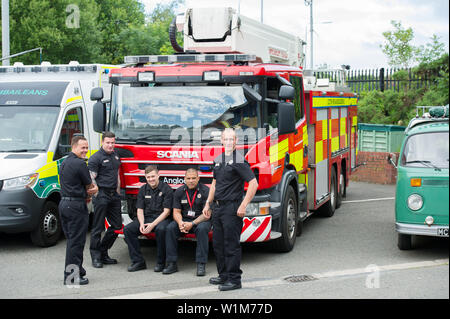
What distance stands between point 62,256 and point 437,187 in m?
5.49

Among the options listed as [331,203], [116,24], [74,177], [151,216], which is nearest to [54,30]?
[116,24]

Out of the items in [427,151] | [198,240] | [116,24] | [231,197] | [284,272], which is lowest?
[284,272]

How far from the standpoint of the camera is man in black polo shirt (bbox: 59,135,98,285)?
7.71 meters

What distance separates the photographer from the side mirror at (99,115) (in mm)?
9156

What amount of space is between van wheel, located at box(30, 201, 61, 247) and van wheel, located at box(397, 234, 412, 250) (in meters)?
5.40

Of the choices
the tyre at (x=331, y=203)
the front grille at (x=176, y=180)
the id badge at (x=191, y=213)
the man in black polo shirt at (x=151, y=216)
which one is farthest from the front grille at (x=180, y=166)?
the tyre at (x=331, y=203)

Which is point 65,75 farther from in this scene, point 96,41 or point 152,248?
point 96,41

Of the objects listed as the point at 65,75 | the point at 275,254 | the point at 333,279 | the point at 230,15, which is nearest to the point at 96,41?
the point at 65,75

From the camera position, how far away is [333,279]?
784cm

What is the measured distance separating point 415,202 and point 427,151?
0.84 meters

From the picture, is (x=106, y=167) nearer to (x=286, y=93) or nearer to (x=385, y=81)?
(x=286, y=93)

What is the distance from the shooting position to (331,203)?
12.9 m

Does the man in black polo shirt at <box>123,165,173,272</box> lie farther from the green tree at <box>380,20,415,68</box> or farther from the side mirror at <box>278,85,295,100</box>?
the green tree at <box>380,20,415,68</box>

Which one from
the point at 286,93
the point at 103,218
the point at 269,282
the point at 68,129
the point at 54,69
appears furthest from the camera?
the point at 54,69
